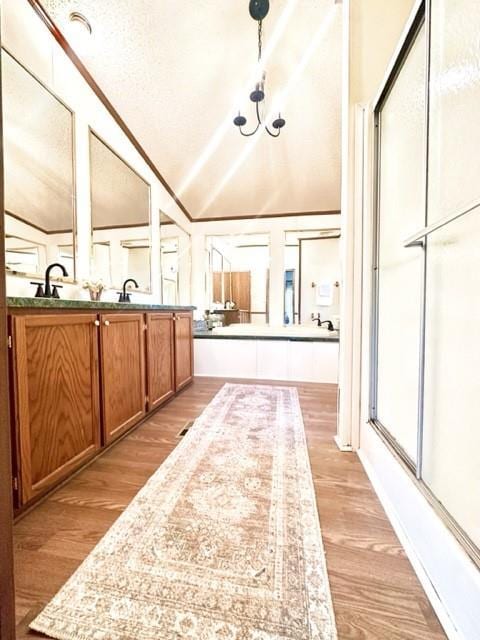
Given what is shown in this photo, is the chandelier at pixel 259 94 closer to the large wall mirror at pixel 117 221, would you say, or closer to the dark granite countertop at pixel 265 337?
the large wall mirror at pixel 117 221

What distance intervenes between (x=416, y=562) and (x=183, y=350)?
2.20 metres

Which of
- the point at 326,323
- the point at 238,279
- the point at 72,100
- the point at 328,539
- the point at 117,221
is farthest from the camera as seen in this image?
the point at 238,279

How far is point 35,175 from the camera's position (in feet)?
5.70

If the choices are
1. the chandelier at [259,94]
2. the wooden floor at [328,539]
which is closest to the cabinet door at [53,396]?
the wooden floor at [328,539]

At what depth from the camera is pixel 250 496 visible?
1261mm

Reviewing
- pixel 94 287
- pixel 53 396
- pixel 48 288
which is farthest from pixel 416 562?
pixel 94 287

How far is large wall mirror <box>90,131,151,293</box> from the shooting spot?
223 cm

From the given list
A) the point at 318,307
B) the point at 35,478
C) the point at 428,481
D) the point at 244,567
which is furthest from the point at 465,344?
the point at 318,307

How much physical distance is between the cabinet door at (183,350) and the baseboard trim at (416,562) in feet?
5.65

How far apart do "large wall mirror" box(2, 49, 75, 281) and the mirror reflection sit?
2.50 meters

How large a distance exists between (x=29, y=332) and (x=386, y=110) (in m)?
1.88

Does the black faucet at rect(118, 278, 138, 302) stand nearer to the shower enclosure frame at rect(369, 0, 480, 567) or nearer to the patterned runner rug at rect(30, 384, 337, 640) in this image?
the patterned runner rug at rect(30, 384, 337, 640)

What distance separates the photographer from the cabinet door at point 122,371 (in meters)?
1.57

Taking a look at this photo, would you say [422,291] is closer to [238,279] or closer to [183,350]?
[183,350]
